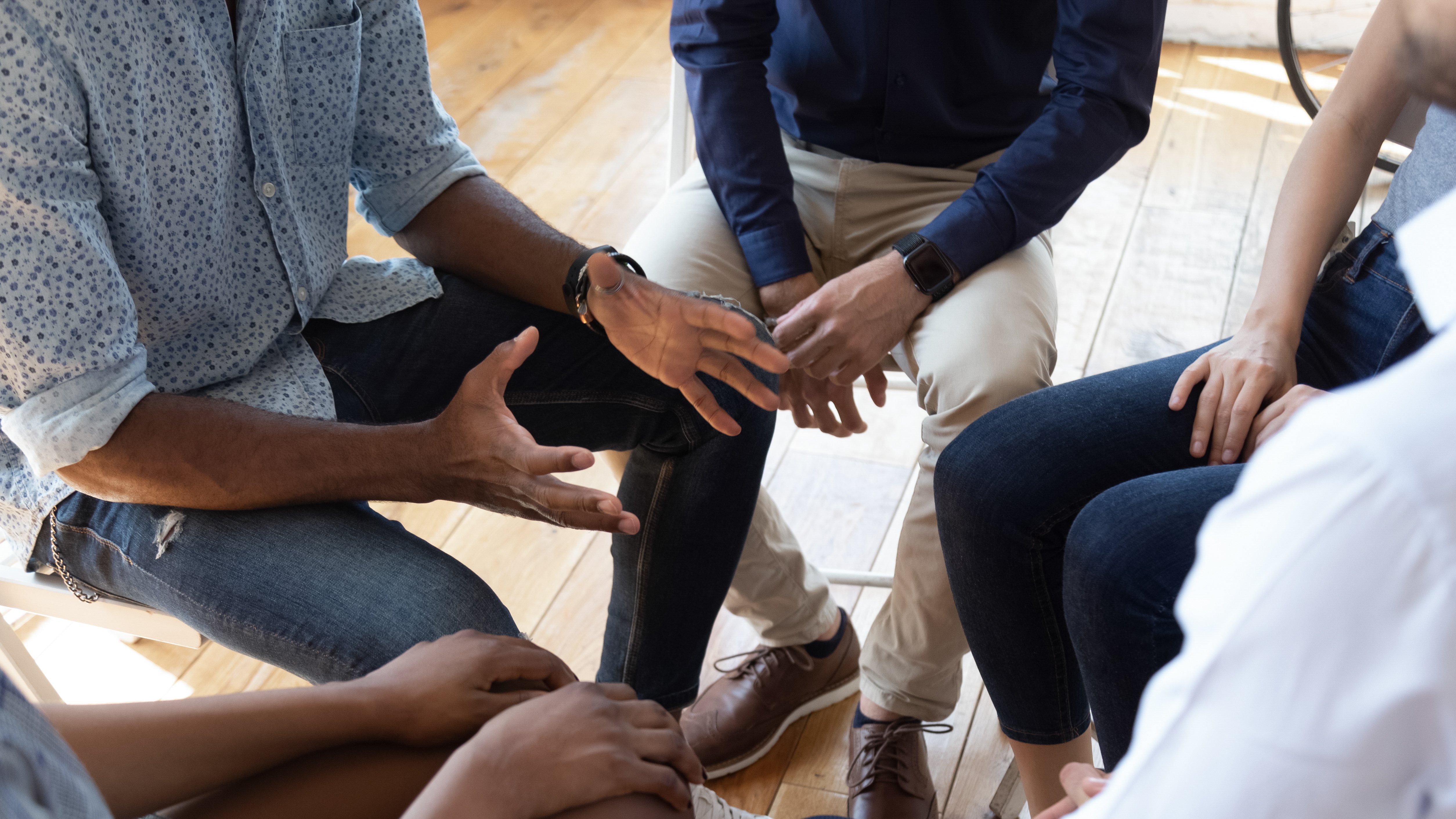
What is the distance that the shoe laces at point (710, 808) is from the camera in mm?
777

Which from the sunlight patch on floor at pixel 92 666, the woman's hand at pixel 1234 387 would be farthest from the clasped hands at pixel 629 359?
the sunlight patch on floor at pixel 92 666

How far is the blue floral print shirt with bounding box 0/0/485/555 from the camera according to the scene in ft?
2.70

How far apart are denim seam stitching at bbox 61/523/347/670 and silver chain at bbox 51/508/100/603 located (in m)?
0.03

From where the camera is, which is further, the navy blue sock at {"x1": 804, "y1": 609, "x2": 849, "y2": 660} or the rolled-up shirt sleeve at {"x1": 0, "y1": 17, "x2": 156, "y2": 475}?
the navy blue sock at {"x1": 804, "y1": 609, "x2": 849, "y2": 660}

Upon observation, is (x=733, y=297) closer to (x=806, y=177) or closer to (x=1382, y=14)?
(x=806, y=177)

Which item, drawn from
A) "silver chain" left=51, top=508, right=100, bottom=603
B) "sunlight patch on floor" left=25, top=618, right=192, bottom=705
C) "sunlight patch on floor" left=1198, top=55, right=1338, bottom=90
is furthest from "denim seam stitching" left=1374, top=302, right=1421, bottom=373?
"sunlight patch on floor" left=1198, top=55, right=1338, bottom=90

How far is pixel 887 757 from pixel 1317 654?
87cm

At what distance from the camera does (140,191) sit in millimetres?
908

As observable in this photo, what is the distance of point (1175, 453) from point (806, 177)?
560mm

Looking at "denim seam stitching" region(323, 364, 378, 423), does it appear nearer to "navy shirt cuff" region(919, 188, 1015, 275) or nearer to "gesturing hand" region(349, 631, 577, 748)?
"gesturing hand" region(349, 631, 577, 748)

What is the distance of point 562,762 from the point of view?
27.7 inches

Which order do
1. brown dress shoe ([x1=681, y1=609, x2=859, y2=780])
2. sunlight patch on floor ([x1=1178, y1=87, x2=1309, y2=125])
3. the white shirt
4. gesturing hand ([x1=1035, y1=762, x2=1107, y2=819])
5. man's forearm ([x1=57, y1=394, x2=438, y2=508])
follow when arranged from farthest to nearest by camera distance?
sunlight patch on floor ([x1=1178, y1=87, x2=1309, y2=125]) < brown dress shoe ([x1=681, y1=609, x2=859, y2=780]) < man's forearm ([x1=57, y1=394, x2=438, y2=508]) < gesturing hand ([x1=1035, y1=762, x2=1107, y2=819]) < the white shirt

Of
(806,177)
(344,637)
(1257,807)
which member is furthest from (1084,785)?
(806,177)

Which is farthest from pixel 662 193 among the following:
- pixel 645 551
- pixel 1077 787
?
pixel 1077 787
